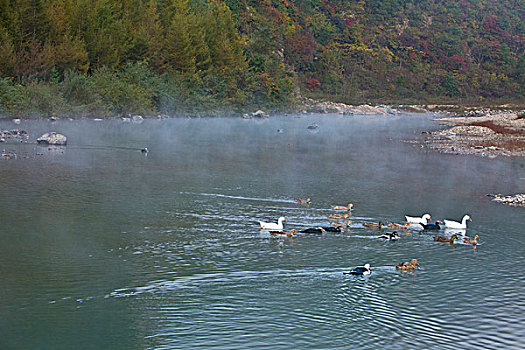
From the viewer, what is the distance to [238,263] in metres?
16.1

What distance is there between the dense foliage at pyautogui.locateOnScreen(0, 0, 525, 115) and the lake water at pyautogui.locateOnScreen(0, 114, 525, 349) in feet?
105

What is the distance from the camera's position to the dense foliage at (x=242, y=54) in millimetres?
61625

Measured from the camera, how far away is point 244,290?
1420 centimetres

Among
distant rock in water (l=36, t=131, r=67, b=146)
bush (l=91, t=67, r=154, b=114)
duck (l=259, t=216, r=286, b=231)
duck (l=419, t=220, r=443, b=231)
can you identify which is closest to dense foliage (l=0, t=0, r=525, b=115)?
bush (l=91, t=67, r=154, b=114)

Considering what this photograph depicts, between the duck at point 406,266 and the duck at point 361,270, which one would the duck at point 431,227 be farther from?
the duck at point 361,270

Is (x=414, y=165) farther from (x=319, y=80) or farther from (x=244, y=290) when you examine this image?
(x=319, y=80)

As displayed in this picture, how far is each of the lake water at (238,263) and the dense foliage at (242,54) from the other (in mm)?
→ 32081

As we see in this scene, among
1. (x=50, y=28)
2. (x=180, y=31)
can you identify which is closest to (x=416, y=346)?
(x=50, y=28)

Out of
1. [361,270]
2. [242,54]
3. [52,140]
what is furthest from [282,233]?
[242,54]

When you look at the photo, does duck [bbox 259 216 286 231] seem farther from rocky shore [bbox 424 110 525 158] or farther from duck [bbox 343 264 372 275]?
rocky shore [bbox 424 110 525 158]

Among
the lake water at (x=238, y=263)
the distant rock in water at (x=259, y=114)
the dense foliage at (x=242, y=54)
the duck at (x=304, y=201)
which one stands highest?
the dense foliage at (x=242, y=54)

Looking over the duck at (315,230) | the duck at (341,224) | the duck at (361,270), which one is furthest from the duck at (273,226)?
the duck at (361,270)

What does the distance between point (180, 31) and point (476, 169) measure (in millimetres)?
54708

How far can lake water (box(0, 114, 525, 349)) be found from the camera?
12016mm
